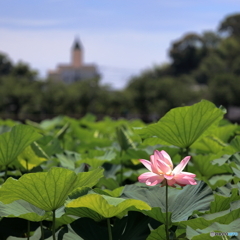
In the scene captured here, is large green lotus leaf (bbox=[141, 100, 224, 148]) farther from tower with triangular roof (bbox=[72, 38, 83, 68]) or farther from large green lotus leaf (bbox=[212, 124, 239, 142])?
tower with triangular roof (bbox=[72, 38, 83, 68])

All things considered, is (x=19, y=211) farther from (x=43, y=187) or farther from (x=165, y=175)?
(x=165, y=175)

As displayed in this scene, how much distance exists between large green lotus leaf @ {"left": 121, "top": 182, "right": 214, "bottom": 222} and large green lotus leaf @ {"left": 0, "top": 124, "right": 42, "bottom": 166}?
13.1 inches

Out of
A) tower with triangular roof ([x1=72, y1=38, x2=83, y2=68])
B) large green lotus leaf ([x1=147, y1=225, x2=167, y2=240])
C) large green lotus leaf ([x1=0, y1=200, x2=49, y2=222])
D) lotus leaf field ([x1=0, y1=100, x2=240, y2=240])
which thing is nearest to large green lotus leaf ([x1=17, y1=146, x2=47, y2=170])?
lotus leaf field ([x1=0, y1=100, x2=240, y2=240])

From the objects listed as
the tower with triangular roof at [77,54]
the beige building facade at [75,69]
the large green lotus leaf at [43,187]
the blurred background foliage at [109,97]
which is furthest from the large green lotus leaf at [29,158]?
the tower with triangular roof at [77,54]

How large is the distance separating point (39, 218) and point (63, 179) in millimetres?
103

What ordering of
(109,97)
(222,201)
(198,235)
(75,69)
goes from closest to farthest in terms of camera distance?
1. (198,235)
2. (222,201)
3. (109,97)
4. (75,69)

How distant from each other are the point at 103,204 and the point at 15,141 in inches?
18.7

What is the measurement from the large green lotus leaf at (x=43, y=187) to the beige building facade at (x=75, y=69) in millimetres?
89782

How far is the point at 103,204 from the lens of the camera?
900 mm

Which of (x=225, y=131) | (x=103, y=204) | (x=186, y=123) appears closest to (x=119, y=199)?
(x=103, y=204)

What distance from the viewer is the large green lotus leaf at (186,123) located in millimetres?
1206

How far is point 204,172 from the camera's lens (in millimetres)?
1512

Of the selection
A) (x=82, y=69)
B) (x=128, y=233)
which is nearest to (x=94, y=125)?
(x=128, y=233)

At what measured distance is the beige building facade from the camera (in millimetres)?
92438
